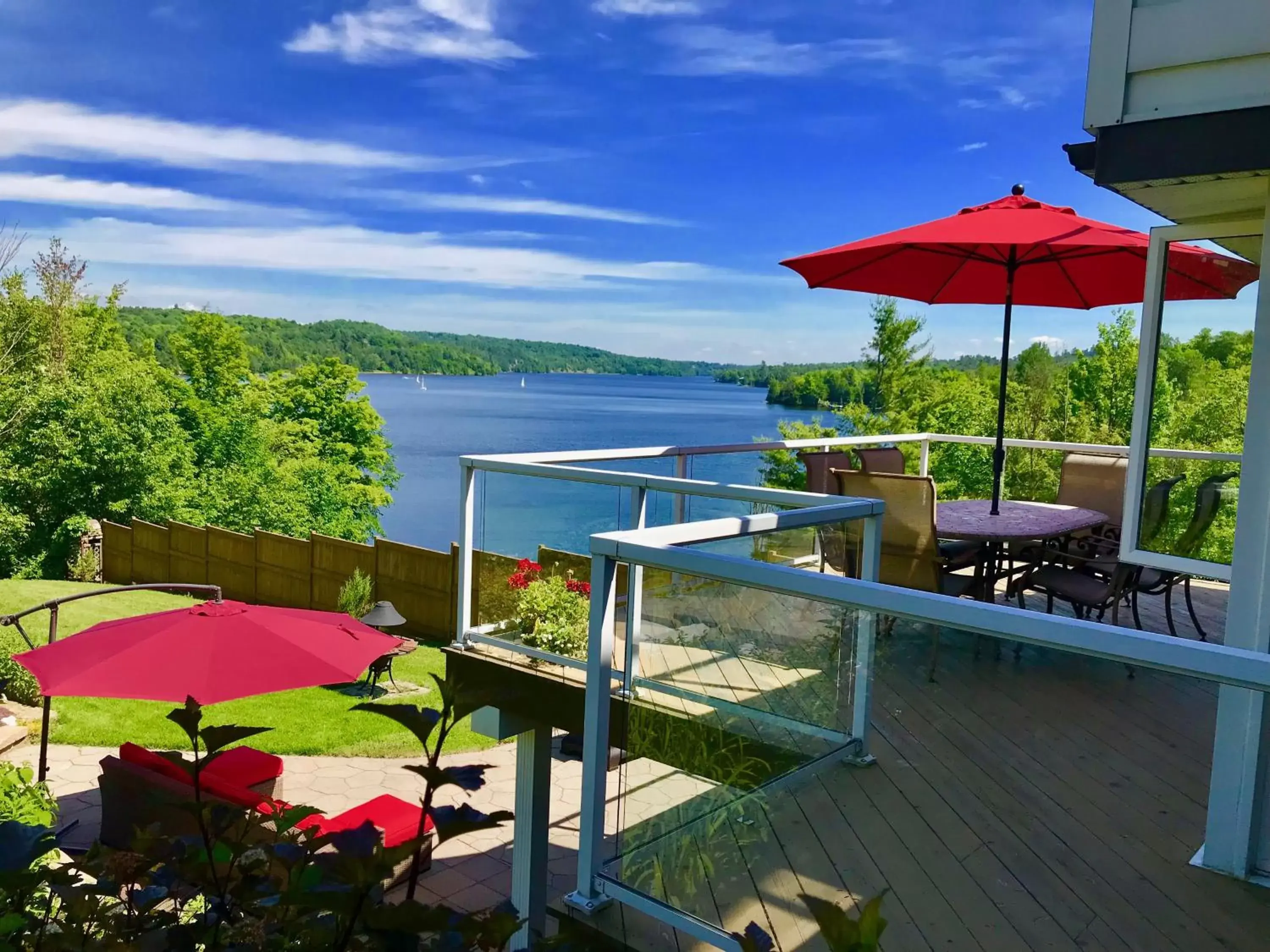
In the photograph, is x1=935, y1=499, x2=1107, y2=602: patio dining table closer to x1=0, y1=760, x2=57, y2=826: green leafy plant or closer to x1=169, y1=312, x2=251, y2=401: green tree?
x1=0, y1=760, x2=57, y2=826: green leafy plant

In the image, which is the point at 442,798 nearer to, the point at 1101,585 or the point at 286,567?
the point at 1101,585

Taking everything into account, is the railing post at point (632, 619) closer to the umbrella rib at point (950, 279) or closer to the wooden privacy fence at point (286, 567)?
Answer: the umbrella rib at point (950, 279)

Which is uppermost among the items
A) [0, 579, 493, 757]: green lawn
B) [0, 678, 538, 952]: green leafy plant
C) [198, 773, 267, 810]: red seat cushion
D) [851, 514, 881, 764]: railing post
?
[0, 678, 538, 952]: green leafy plant

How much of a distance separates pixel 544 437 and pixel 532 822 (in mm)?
63419

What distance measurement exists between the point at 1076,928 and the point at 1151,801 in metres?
1.03

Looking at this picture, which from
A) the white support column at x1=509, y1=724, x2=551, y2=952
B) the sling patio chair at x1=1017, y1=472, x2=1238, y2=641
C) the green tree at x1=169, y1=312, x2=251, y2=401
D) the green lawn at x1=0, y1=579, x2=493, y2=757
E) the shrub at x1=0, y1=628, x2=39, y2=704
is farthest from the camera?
the green tree at x1=169, y1=312, x2=251, y2=401

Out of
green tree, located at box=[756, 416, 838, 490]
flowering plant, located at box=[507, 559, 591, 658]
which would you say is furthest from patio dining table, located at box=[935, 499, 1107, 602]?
green tree, located at box=[756, 416, 838, 490]

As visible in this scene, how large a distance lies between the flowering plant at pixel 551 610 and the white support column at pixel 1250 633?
9.14 feet

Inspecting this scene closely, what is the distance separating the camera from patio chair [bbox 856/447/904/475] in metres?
7.41

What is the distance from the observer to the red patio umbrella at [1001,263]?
5.54m

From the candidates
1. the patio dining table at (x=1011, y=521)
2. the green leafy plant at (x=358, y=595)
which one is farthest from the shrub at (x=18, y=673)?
the patio dining table at (x=1011, y=521)

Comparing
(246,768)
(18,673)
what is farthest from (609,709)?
(18,673)

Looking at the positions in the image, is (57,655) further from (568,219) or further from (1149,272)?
(568,219)

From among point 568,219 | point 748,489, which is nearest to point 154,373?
point 748,489
